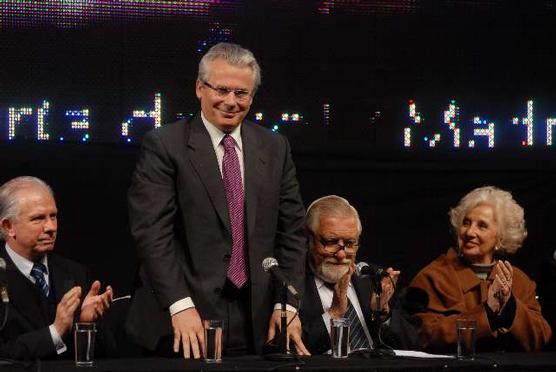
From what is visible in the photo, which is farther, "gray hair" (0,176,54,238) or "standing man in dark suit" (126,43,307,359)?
"gray hair" (0,176,54,238)

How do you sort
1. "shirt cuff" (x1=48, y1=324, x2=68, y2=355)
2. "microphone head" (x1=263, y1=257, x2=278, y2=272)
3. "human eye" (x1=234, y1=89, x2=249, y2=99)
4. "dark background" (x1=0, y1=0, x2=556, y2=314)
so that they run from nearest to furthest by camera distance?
"microphone head" (x1=263, y1=257, x2=278, y2=272) → "shirt cuff" (x1=48, y1=324, x2=68, y2=355) → "human eye" (x1=234, y1=89, x2=249, y2=99) → "dark background" (x1=0, y1=0, x2=556, y2=314)

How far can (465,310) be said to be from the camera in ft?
16.4

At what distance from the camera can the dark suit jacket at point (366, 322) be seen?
14.6 feet

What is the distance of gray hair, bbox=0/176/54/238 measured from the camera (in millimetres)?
4539

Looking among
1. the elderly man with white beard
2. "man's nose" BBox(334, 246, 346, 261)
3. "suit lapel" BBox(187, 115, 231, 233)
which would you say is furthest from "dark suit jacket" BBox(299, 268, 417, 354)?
"suit lapel" BBox(187, 115, 231, 233)

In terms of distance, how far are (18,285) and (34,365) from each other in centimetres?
89

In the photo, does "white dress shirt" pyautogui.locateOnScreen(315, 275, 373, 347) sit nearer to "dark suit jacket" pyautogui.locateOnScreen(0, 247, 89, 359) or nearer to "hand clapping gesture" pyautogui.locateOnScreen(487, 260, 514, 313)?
"hand clapping gesture" pyautogui.locateOnScreen(487, 260, 514, 313)

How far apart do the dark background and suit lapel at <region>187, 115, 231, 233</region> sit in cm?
97

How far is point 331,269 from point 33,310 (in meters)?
1.22

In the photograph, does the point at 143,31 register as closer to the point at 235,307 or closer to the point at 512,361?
the point at 235,307

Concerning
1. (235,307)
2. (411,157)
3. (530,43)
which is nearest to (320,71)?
A: (411,157)

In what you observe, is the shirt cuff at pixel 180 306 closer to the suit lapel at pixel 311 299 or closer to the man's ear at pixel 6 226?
the suit lapel at pixel 311 299

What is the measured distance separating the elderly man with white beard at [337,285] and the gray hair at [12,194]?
112 centimetres

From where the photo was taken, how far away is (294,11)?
5.28 metres
